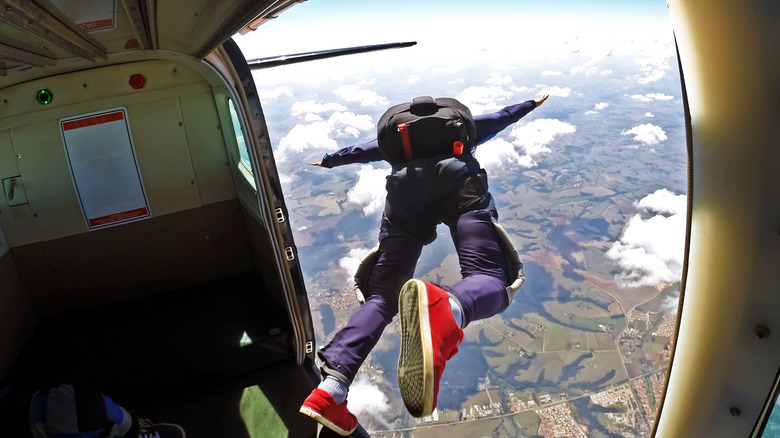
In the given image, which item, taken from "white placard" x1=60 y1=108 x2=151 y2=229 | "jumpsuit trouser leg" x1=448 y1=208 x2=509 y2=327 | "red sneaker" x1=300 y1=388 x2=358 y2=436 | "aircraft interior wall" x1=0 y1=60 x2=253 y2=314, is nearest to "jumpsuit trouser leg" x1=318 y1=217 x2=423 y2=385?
"red sneaker" x1=300 y1=388 x2=358 y2=436

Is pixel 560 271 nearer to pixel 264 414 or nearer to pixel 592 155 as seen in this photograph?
pixel 592 155

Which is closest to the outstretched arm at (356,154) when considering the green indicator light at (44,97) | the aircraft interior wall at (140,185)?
the aircraft interior wall at (140,185)

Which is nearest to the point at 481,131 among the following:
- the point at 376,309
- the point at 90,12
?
the point at 376,309

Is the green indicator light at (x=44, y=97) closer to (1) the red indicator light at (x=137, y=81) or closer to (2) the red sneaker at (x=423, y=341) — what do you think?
(1) the red indicator light at (x=137, y=81)

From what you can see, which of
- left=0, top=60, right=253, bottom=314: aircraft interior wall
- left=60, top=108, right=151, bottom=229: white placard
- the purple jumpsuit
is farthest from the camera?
left=60, top=108, right=151, bottom=229: white placard

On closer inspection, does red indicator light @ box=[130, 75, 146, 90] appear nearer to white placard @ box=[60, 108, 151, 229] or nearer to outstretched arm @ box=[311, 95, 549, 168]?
white placard @ box=[60, 108, 151, 229]

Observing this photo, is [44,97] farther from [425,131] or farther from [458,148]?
[458,148]

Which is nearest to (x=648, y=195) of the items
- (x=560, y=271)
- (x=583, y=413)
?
(x=560, y=271)
